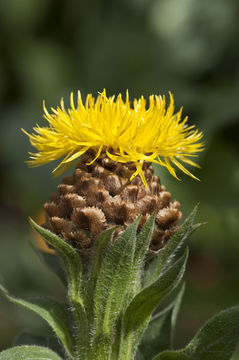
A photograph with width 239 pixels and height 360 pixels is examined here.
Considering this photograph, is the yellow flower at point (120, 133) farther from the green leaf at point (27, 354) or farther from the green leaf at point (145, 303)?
the green leaf at point (27, 354)

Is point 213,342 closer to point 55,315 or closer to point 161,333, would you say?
Answer: point 161,333

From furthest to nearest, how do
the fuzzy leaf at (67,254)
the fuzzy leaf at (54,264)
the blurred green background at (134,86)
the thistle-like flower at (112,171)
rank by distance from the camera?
the blurred green background at (134,86), the fuzzy leaf at (54,264), the thistle-like flower at (112,171), the fuzzy leaf at (67,254)

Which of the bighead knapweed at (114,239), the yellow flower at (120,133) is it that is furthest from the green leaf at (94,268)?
the yellow flower at (120,133)

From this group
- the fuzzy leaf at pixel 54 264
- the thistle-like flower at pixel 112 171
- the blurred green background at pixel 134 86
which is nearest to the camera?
the thistle-like flower at pixel 112 171

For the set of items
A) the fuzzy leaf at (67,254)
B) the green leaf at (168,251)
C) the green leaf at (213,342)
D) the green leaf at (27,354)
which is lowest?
the green leaf at (213,342)

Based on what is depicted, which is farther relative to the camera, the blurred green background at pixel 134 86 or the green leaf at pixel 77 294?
the blurred green background at pixel 134 86

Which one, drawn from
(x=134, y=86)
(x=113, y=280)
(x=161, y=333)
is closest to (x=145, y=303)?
(x=113, y=280)

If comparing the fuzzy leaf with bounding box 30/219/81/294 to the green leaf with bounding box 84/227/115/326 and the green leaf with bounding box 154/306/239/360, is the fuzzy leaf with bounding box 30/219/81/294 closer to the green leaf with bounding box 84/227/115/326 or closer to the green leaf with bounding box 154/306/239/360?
the green leaf with bounding box 84/227/115/326
